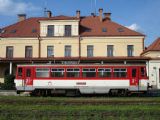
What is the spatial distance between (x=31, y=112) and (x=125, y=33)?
1298 inches

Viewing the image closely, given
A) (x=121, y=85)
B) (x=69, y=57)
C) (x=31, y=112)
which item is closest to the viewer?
(x=31, y=112)

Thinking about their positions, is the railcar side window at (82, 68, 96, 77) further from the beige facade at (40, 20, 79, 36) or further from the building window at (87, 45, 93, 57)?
the beige facade at (40, 20, 79, 36)

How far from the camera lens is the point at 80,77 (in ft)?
96.6

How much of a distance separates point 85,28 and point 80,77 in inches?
837

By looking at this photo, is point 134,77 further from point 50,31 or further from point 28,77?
point 50,31

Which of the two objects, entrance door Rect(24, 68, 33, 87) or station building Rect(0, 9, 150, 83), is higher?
station building Rect(0, 9, 150, 83)

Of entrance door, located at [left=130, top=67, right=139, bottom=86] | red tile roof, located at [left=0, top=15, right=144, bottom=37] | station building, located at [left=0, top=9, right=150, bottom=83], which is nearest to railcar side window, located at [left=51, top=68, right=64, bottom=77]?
entrance door, located at [left=130, top=67, right=139, bottom=86]

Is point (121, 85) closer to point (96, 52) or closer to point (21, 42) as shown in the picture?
point (96, 52)

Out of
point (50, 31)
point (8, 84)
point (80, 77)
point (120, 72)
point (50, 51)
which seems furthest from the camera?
point (50, 51)

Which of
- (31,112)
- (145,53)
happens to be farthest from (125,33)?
(31,112)

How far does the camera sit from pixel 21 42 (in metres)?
48.2

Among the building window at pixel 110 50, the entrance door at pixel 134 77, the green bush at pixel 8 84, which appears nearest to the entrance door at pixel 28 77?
the entrance door at pixel 134 77

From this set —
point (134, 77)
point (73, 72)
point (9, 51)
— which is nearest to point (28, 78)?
point (73, 72)

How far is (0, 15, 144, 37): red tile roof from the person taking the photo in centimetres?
4800
